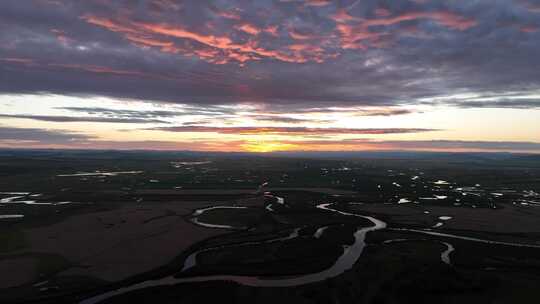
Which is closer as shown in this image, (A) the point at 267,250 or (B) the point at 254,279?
(B) the point at 254,279

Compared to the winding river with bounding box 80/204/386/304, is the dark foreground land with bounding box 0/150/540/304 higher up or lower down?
higher up

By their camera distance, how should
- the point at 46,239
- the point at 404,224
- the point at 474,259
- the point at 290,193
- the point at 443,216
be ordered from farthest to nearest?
the point at 290,193 → the point at 443,216 → the point at 404,224 → the point at 46,239 → the point at 474,259

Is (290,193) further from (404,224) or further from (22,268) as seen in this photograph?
(22,268)

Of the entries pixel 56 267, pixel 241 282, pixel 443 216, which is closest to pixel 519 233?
pixel 443 216

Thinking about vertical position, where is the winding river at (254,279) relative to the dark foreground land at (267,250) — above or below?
below

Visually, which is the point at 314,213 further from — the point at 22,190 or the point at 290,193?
the point at 22,190

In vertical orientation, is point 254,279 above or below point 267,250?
below

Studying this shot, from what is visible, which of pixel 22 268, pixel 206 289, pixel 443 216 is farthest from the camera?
pixel 443 216

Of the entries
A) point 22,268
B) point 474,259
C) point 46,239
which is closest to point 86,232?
point 46,239

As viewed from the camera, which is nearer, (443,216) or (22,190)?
(443,216)
